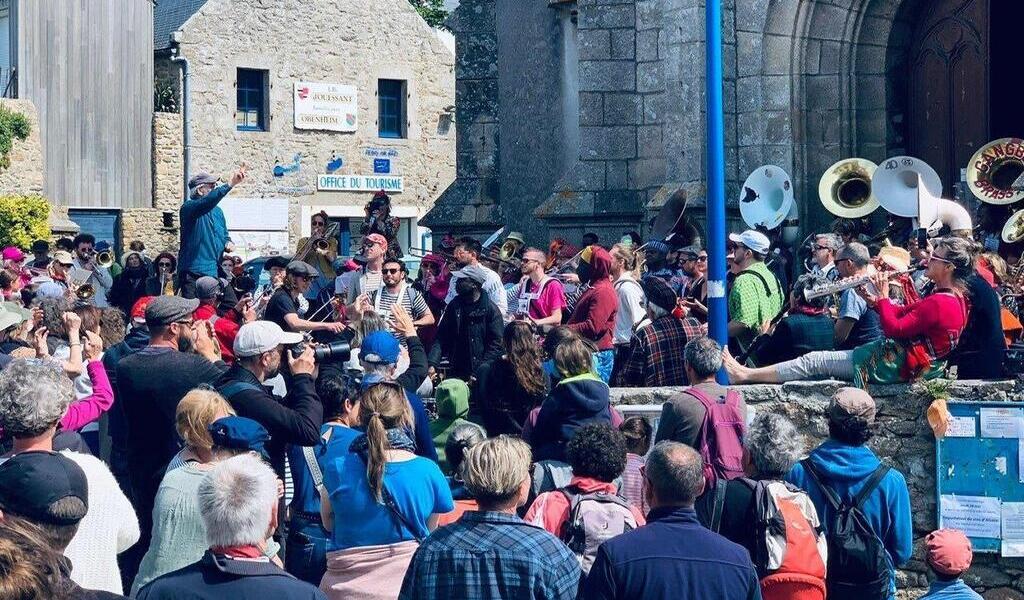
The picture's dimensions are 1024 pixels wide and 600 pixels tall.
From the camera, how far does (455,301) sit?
10.1 m

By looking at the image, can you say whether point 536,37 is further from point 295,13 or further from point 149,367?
point 295,13

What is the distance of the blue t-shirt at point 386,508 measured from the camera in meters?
5.73

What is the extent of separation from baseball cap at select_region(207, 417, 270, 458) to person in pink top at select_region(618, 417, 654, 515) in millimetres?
1801

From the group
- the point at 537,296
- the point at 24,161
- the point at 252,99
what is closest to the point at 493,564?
the point at 537,296

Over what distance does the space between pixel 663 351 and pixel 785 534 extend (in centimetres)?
339

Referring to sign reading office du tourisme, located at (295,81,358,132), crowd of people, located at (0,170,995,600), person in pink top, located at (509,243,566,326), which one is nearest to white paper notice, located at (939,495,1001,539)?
crowd of people, located at (0,170,995,600)

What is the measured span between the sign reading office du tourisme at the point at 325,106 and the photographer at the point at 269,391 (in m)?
26.9

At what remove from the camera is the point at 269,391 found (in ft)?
22.6

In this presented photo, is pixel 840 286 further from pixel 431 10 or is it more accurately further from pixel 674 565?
pixel 431 10

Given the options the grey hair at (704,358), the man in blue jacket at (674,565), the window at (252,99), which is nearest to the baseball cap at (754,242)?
the grey hair at (704,358)

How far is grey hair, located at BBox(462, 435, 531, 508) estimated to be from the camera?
16.1 feet

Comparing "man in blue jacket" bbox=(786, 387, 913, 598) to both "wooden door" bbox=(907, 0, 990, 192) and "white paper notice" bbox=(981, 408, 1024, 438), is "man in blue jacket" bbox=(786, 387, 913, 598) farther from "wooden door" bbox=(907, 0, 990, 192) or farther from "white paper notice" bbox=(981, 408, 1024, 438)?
"wooden door" bbox=(907, 0, 990, 192)

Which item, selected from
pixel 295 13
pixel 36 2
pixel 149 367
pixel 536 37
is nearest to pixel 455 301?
pixel 149 367

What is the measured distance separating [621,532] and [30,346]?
4290 millimetres
